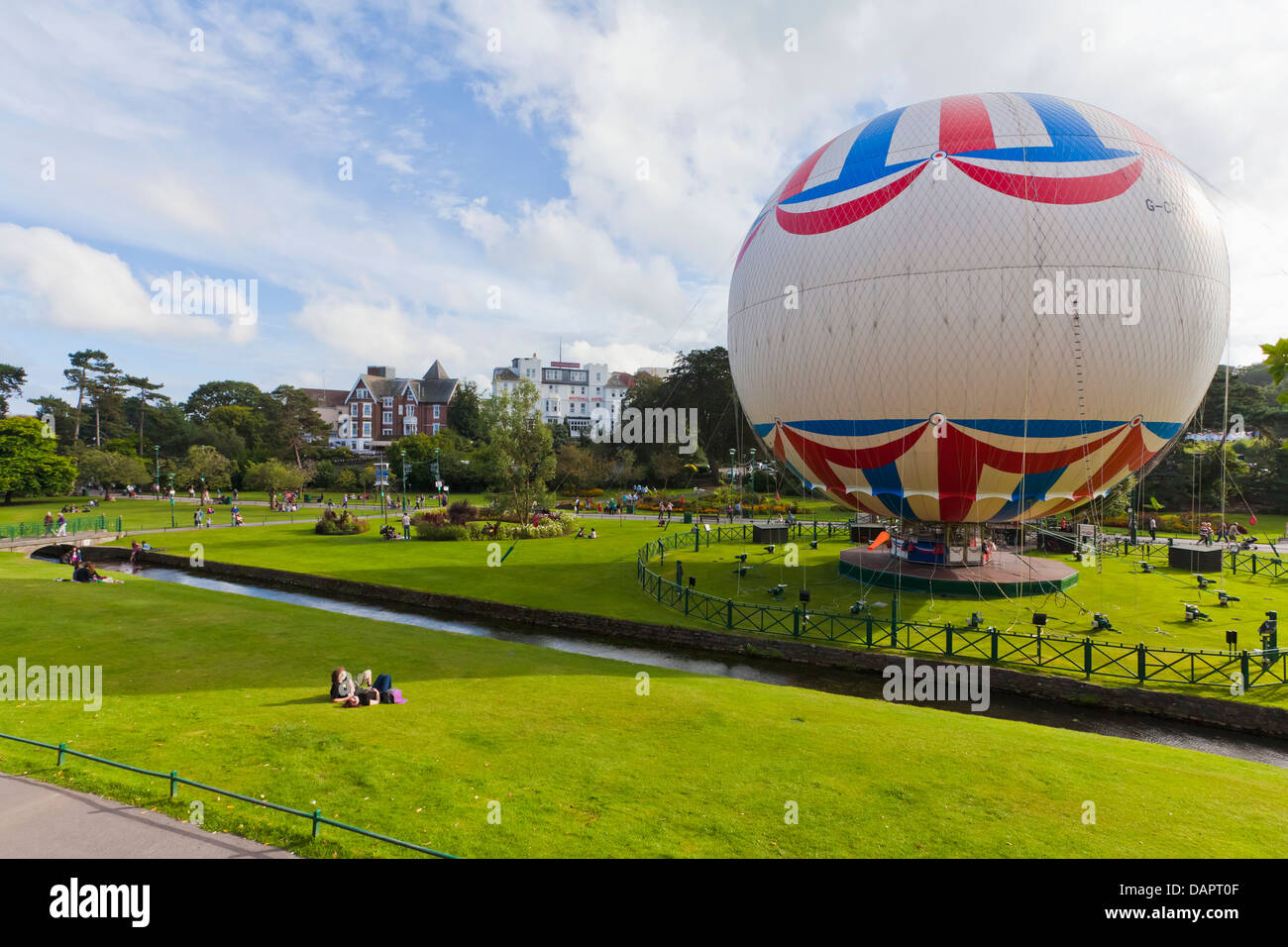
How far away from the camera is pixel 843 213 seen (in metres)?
21.1

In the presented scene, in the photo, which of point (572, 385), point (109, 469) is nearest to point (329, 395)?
point (572, 385)

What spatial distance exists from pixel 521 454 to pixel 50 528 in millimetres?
30315

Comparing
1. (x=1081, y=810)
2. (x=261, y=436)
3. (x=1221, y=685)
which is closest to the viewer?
(x=1081, y=810)

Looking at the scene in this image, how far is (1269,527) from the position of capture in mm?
45781

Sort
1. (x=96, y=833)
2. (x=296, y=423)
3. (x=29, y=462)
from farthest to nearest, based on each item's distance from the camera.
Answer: (x=296, y=423) < (x=29, y=462) < (x=96, y=833)

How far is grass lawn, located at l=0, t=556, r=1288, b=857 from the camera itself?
803cm

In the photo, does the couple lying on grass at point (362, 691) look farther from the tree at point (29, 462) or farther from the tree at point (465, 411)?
the tree at point (465, 411)

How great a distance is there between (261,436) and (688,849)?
97.7 meters

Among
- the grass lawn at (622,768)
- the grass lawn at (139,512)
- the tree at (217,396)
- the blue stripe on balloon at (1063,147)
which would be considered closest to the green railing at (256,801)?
the grass lawn at (622,768)

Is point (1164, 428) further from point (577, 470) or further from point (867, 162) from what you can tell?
point (577, 470)

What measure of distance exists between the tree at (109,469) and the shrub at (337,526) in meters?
37.6

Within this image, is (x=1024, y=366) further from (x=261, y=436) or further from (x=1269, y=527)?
(x=261, y=436)

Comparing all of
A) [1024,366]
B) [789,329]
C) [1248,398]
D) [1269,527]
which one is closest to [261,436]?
[789,329]

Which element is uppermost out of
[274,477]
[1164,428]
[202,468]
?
[1164,428]
